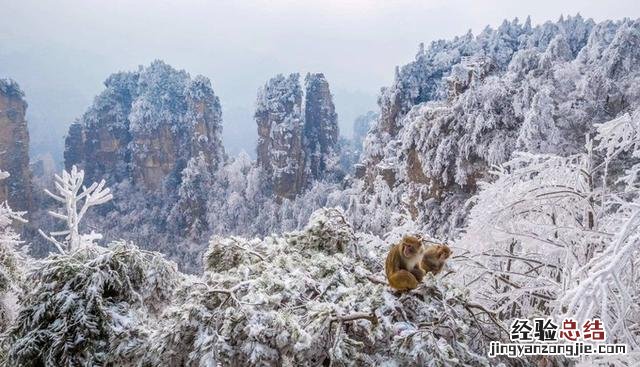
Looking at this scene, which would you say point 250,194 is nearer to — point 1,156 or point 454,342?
point 1,156

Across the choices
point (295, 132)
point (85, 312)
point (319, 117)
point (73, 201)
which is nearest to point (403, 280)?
point (85, 312)

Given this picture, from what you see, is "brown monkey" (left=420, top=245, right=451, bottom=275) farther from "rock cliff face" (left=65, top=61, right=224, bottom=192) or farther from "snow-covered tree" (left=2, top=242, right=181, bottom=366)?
"rock cliff face" (left=65, top=61, right=224, bottom=192)

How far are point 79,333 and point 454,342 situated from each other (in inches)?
92.7

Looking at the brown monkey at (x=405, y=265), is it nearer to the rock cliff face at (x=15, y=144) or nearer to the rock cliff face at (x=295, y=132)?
the rock cliff face at (x=295, y=132)

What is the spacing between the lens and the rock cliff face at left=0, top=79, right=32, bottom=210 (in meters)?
27.1

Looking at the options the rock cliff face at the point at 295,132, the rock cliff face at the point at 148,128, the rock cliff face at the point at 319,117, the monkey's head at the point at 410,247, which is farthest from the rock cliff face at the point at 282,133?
the monkey's head at the point at 410,247

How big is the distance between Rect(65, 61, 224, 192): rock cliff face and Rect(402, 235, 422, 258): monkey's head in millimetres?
29770

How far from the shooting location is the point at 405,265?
2500 mm

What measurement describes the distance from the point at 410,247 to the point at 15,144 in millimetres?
32563

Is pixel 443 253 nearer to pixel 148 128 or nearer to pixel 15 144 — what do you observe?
pixel 148 128

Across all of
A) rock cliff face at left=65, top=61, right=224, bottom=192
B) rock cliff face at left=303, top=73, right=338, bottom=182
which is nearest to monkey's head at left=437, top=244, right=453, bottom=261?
rock cliff face at left=303, top=73, right=338, bottom=182

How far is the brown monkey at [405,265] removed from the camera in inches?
93.7

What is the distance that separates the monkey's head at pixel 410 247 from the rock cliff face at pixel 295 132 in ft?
83.0

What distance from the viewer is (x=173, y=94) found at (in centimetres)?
3284
